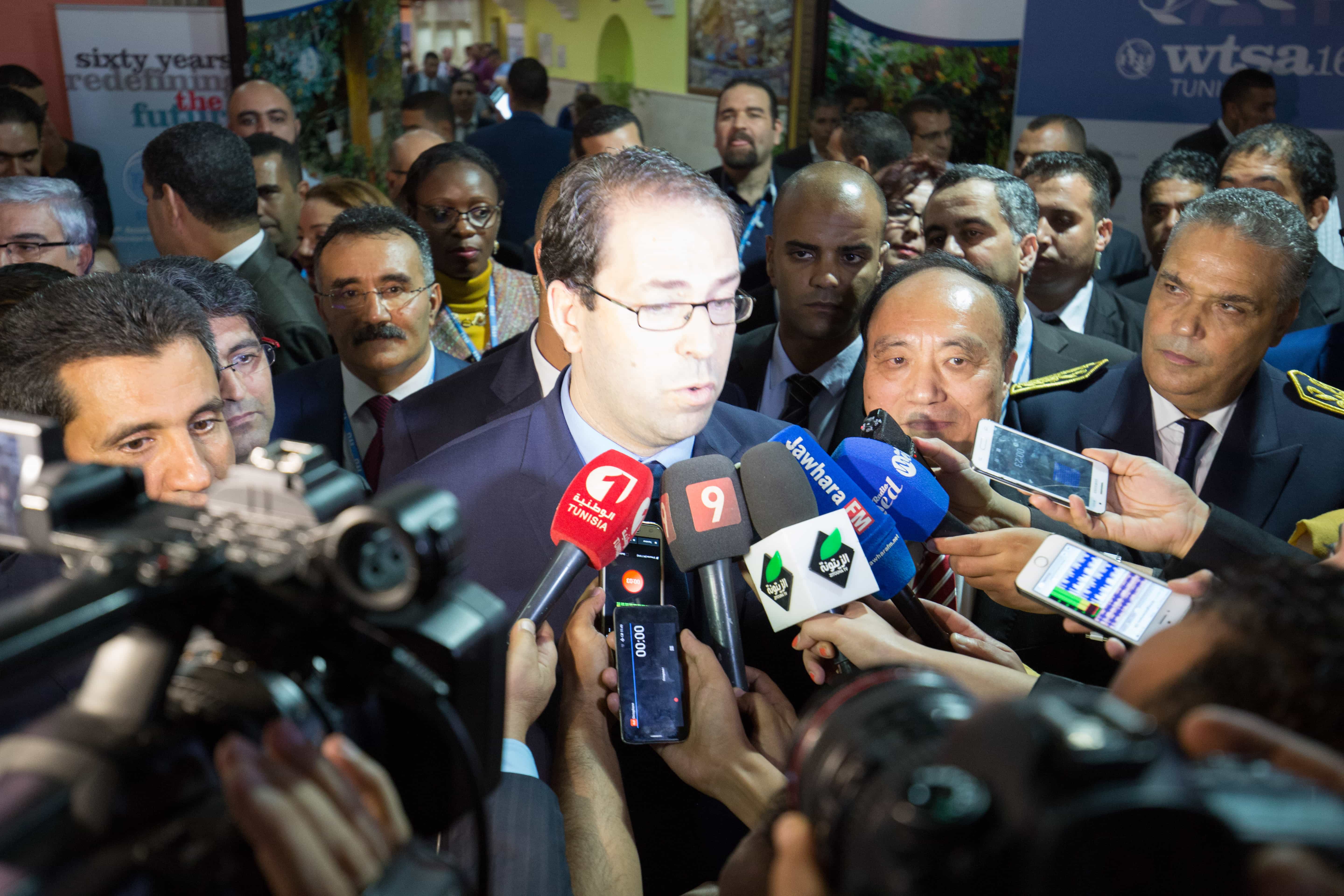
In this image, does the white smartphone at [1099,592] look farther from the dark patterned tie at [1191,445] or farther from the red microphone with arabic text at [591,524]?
the dark patterned tie at [1191,445]

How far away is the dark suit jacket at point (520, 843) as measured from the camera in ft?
3.83

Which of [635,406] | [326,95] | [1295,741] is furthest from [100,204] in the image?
[1295,741]

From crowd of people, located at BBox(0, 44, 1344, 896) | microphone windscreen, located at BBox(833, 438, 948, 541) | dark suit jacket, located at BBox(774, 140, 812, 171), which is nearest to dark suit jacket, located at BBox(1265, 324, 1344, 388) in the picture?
crowd of people, located at BBox(0, 44, 1344, 896)

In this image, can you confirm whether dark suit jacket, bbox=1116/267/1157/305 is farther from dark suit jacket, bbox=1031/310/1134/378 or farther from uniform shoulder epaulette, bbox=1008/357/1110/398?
uniform shoulder epaulette, bbox=1008/357/1110/398

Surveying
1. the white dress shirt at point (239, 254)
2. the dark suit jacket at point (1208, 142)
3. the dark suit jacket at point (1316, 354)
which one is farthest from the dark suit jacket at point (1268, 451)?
the dark suit jacket at point (1208, 142)

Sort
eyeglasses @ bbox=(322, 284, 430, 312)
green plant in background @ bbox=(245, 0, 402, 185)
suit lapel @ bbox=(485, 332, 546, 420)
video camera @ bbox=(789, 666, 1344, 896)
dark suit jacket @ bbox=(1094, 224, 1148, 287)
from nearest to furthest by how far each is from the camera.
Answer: video camera @ bbox=(789, 666, 1344, 896), suit lapel @ bbox=(485, 332, 546, 420), eyeglasses @ bbox=(322, 284, 430, 312), dark suit jacket @ bbox=(1094, 224, 1148, 287), green plant in background @ bbox=(245, 0, 402, 185)

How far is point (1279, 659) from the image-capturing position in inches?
28.6

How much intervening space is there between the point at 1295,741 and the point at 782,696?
924 millimetres

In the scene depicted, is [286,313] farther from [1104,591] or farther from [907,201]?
[1104,591]

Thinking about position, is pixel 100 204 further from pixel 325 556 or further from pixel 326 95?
pixel 325 556

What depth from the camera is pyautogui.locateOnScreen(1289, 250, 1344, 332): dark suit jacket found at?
3617 mm

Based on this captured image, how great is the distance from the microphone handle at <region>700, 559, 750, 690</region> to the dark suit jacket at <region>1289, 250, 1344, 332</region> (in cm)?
310

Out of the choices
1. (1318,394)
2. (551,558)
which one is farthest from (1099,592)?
→ (1318,394)

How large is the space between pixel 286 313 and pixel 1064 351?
2708 mm
